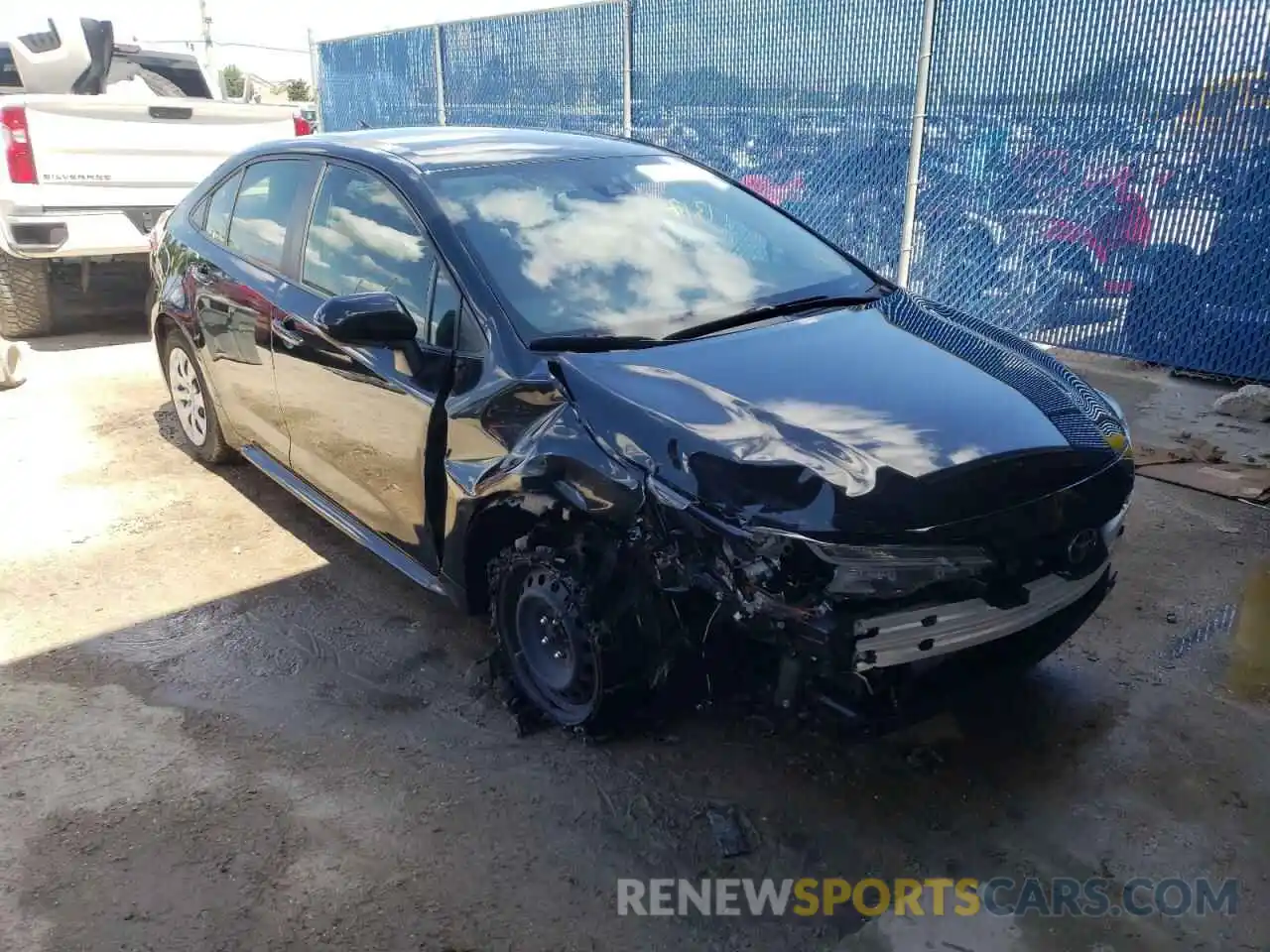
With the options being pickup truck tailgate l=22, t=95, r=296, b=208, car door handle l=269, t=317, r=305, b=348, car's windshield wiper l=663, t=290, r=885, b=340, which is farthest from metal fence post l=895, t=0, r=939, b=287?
car door handle l=269, t=317, r=305, b=348

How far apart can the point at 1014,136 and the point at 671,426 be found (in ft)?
18.9

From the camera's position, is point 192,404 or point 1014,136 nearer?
point 192,404

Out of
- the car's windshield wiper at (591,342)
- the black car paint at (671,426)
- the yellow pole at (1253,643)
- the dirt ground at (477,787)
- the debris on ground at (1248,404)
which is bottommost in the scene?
the dirt ground at (477,787)

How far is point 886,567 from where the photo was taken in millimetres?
2338

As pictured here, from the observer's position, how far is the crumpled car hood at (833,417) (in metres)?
2.41

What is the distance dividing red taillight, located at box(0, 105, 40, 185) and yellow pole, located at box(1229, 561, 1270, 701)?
7.76 m

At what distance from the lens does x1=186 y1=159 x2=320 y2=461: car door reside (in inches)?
159

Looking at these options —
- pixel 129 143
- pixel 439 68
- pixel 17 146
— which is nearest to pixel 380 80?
pixel 439 68

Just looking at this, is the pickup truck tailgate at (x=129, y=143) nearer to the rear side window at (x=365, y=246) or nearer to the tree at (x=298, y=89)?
the rear side window at (x=365, y=246)

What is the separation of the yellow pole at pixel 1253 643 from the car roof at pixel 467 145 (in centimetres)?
290

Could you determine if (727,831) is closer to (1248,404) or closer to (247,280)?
(247,280)

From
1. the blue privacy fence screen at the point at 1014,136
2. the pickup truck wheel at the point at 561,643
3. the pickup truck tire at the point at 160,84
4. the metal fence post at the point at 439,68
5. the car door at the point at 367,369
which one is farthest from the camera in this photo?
the metal fence post at the point at 439,68

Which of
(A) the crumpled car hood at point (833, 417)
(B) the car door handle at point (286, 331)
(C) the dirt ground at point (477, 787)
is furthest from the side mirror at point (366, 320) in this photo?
(C) the dirt ground at point (477, 787)

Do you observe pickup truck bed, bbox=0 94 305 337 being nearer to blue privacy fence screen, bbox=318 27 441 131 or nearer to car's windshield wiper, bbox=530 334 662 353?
blue privacy fence screen, bbox=318 27 441 131
